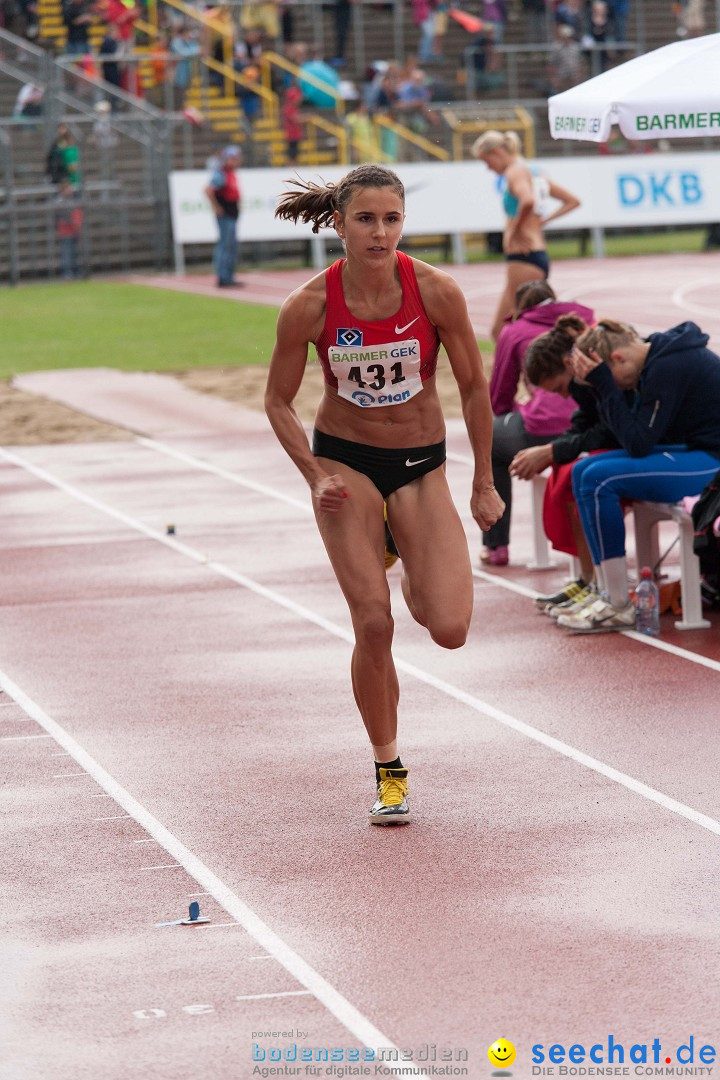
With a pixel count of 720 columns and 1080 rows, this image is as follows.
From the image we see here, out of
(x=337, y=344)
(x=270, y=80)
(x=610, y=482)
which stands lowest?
(x=610, y=482)

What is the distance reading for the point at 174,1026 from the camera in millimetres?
4672

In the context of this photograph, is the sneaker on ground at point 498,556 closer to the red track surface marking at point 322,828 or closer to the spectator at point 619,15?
the red track surface marking at point 322,828

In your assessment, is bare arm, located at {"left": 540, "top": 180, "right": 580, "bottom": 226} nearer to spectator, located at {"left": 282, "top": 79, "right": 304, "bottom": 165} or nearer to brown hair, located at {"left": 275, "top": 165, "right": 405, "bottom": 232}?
brown hair, located at {"left": 275, "top": 165, "right": 405, "bottom": 232}

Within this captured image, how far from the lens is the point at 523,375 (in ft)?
32.4

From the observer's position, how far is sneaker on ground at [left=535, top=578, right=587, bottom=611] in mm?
9211

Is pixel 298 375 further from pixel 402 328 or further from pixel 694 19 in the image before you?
pixel 694 19

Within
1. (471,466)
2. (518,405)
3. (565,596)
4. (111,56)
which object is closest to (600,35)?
(111,56)

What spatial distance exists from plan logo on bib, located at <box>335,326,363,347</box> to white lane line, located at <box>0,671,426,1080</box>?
5.86ft

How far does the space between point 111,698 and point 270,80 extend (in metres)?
29.0

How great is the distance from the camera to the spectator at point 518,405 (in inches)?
390

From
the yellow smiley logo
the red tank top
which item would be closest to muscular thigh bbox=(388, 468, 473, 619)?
the red tank top

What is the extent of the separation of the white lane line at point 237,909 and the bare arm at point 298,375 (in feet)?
4.14

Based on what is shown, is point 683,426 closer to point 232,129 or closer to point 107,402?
point 107,402

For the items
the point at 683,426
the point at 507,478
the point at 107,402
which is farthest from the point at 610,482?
the point at 107,402
